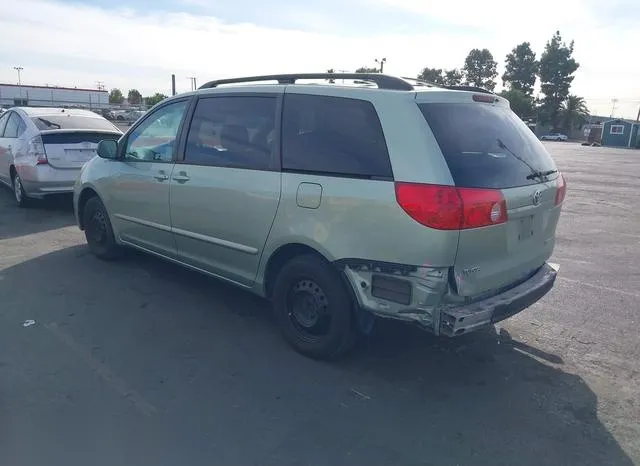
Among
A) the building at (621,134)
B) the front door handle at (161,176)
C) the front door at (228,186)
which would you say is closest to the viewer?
the front door at (228,186)

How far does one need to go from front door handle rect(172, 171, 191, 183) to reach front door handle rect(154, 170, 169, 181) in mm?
140

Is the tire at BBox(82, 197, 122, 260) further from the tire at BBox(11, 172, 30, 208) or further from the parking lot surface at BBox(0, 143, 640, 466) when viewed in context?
the tire at BBox(11, 172, 30, 208)

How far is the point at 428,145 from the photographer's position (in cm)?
326

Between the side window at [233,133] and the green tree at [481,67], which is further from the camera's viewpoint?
the green tree at [481,67]

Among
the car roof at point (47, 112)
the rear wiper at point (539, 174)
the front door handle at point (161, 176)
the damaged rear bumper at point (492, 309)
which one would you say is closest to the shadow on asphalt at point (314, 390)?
the damaged rear bumper at point (492, 309)

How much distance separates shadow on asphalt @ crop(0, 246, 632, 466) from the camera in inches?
114

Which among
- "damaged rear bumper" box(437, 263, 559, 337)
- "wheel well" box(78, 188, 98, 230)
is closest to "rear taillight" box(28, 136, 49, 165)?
"wheel well" box(78, 188, 98, 230)

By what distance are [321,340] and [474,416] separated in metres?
1.15

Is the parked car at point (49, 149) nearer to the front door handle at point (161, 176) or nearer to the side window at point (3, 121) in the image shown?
the side window at point (3, 121)

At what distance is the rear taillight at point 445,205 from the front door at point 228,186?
1.08m

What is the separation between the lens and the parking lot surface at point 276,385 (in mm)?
2893

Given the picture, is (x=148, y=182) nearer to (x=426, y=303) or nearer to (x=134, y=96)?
(x=426, y=303)

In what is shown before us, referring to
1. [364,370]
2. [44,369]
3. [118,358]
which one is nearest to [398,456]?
[364,370]

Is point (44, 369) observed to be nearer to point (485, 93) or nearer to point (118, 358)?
point (118, 358)
